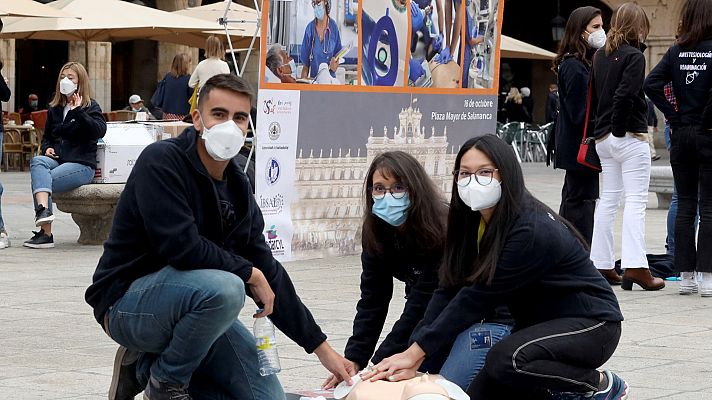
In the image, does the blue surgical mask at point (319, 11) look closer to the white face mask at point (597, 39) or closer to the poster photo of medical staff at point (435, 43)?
the poster photo of medical staff at point (435, 43)

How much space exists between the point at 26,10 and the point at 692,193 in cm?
1033

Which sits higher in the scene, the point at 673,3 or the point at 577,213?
the point at 673,3

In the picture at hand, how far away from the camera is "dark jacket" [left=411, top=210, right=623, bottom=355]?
4.68 meters

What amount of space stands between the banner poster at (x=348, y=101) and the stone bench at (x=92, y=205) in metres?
1.82

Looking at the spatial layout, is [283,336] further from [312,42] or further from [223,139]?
[312,42]

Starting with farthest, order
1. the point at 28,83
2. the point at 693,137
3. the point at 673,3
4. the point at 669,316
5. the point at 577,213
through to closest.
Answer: the point at 673,3 < the point at 28,83 < the point at 577,213 < the point at 693,137 < the point at 669,316

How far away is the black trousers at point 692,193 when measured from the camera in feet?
27.0

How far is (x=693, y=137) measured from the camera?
8.25 meters

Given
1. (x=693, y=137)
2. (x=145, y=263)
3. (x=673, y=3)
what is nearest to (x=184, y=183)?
(x=145, y=263)

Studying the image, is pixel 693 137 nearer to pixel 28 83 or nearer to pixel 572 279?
pixel 572 279

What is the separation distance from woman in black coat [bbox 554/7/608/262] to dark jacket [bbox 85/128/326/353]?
4.63 m

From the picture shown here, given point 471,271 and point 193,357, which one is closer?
point 193,357

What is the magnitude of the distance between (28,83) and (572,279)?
96.8 ft

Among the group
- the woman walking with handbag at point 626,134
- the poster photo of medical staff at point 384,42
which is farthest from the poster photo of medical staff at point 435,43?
the woman walking with handbag at point 626,134
